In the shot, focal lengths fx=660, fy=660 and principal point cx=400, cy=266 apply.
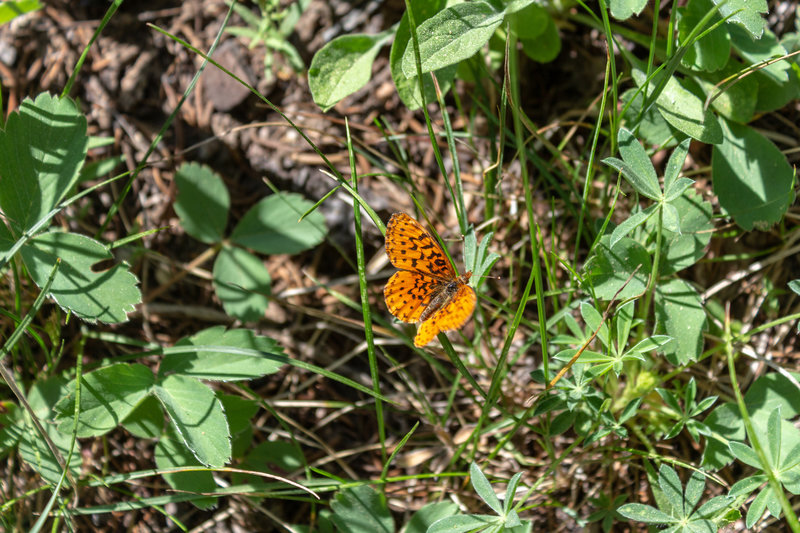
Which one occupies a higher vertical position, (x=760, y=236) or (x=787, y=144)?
(x=787, y=144)

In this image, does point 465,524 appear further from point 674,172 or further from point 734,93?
point 734,93

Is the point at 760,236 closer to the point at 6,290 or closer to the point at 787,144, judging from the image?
the point at 787,144

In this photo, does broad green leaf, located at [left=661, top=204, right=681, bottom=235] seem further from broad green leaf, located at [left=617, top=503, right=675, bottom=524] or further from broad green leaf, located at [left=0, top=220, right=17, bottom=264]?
broad green leaf, located at [left=0, top=220, right=17, bottom=264]

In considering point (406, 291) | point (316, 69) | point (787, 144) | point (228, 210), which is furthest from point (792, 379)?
point (228, 210)

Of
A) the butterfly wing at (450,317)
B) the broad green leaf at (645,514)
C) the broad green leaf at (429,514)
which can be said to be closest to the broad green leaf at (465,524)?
the broad green leaf at (429,514)

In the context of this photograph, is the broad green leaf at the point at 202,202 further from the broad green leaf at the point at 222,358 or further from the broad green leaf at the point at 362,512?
the broad green leaf at the point at 362,512

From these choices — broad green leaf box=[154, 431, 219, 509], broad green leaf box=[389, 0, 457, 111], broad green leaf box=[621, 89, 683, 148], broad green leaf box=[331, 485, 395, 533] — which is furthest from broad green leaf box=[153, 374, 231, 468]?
broad green leaf box=[621, 89, 683, 148]
